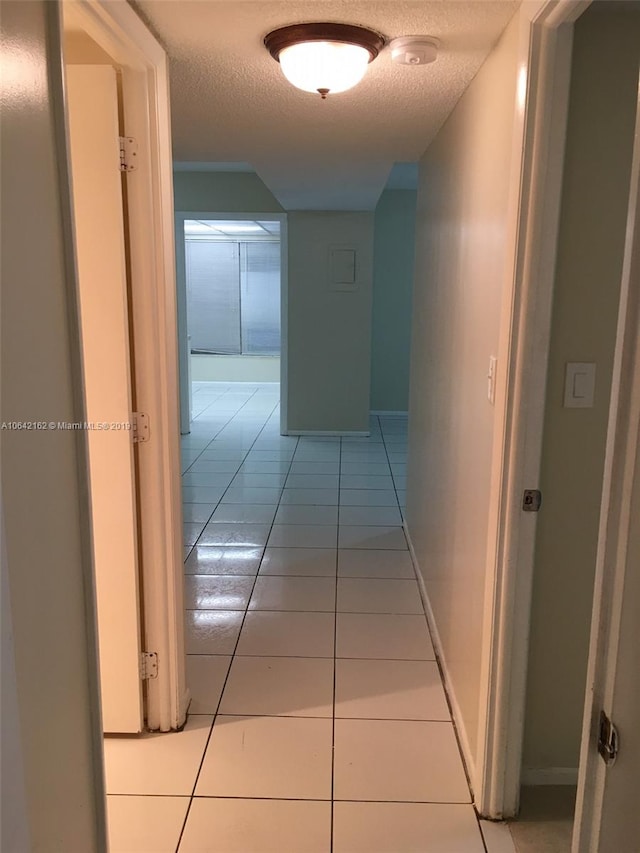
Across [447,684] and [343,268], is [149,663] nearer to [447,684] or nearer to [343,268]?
[447,684]

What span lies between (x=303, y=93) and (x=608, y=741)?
2.25 m

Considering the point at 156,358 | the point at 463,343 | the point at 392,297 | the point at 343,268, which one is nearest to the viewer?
the point at 156,358

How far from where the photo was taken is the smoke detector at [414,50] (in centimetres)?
186

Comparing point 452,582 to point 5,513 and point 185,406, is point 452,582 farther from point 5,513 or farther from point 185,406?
point 185,406

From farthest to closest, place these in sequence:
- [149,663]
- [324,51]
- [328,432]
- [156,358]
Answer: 1. [328,432]
2. [149,663]
3. [156,358]
4. [324,51]

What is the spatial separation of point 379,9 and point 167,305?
39.1 inches

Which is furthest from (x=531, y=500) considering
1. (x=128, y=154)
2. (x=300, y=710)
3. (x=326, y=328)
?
(x=326, y=328)

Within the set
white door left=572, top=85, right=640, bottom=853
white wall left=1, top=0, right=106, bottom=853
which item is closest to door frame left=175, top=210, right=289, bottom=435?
white wall left=1, top=0, right=106, bottom=853

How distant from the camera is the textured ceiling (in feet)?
5.57

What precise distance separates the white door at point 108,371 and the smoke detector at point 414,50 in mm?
796

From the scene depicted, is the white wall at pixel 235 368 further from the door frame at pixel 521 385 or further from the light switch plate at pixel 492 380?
the door frame at pixel 521 385

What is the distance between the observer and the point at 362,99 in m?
2.45

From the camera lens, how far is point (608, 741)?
0.82 m

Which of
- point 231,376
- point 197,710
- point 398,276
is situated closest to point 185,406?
point 398,276
